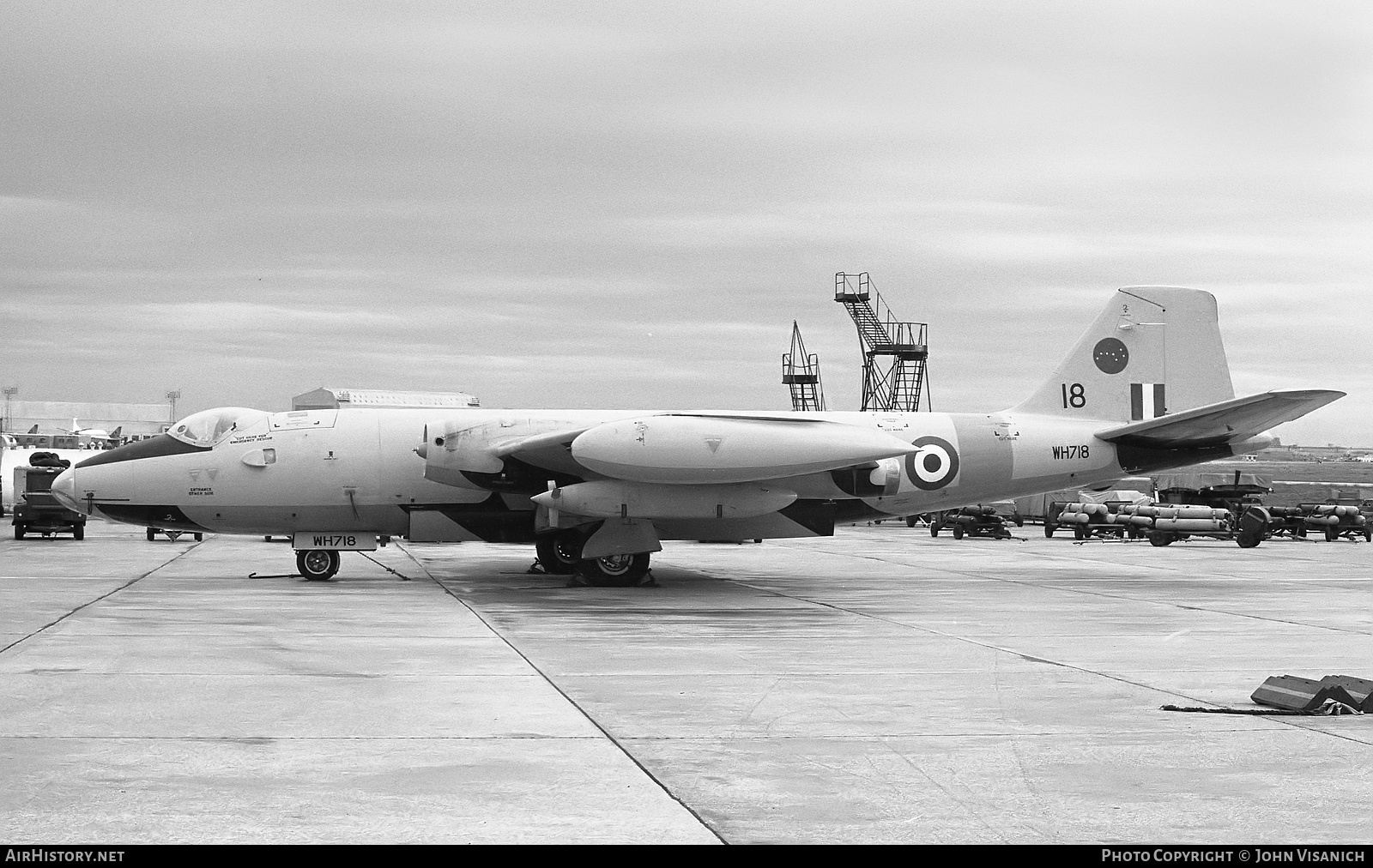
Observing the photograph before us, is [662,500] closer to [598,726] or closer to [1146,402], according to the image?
[1146,402]

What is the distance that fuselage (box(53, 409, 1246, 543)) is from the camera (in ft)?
66.9

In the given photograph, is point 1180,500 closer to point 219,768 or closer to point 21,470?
point 21,470

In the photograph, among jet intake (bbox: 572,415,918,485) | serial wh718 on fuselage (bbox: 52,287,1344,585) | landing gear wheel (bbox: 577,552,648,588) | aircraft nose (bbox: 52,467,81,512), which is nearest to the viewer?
jet intake (bbox: 572,415,918,485)

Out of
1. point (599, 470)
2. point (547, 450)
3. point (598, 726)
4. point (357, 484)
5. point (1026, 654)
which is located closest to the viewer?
point (598, 726)

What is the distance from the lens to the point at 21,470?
3828 centimetres

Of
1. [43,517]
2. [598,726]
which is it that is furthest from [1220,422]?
[43,517]

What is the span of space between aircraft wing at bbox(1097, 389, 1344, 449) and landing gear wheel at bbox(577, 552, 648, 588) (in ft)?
28.0

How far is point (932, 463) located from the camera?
71.7 ft

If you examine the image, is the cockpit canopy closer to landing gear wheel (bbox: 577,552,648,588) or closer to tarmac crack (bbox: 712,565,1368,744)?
landing gear wheel (bbox: 577,552,648,588)

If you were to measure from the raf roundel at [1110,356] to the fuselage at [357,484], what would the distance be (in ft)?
13.3

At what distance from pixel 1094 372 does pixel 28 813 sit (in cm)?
2048

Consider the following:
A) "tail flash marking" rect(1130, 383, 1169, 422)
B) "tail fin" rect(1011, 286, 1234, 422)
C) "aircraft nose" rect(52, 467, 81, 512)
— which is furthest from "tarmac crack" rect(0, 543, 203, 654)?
"tail flash marking" rect(1130, 383, 1169, 422)

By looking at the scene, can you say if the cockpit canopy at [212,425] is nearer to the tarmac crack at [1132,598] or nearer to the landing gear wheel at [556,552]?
the landing gear wheel at [556,552]

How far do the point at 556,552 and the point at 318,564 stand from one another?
157 inches
